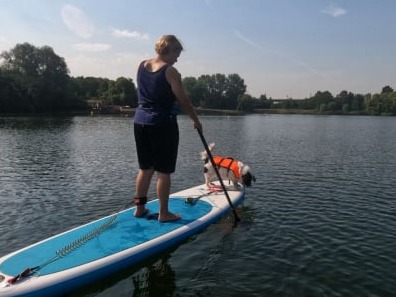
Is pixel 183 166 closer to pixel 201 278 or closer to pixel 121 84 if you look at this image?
pixel 201 278

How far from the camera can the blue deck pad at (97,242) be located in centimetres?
593

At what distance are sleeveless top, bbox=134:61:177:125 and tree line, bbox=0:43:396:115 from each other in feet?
280

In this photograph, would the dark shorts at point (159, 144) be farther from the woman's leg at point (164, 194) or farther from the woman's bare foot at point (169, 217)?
the woman's bare foot at point (169, 217)

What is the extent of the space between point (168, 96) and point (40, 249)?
3.47 metres

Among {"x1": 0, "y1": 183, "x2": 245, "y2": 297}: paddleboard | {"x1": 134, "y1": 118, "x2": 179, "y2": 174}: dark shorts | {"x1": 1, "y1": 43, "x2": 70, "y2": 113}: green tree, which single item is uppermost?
{"x1": 1, "y1": 43, "x2": 70, "y2": 113}: green tree

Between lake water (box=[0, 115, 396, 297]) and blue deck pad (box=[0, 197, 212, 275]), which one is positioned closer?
blue deck pad (box=[0, 197, 212, 275])

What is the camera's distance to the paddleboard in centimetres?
551

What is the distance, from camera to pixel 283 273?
288 inches

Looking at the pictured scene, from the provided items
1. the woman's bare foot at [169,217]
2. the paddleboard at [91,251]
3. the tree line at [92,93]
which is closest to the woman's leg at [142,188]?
the paddleboard at [91,251]

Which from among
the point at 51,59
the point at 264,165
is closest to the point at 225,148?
the point at 264,165

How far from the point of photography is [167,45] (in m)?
7.35

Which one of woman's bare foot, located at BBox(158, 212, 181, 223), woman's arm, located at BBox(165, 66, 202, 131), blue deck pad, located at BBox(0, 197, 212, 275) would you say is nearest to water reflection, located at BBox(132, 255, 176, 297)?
blue deck pad, located at BBox(0, 197, 212, 275)

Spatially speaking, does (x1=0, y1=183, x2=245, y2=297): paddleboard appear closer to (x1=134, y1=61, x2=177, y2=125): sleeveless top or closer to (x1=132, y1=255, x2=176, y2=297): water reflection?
(x1=132, y1=255, x2=176, y2=297): water reflection

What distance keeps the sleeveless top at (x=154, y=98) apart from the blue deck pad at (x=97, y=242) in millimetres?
2093
